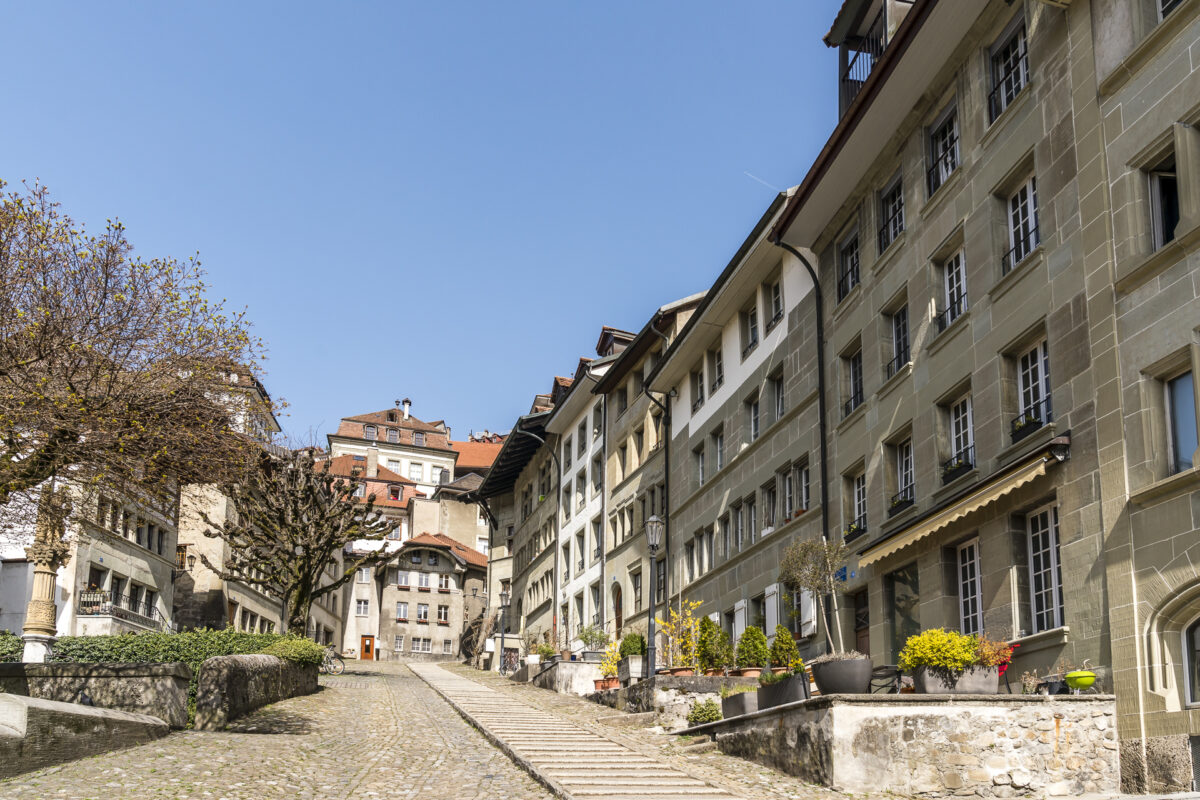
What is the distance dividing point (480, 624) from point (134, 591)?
29.4 metres

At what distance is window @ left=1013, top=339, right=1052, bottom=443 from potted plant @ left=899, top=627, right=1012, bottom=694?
12.7 ft

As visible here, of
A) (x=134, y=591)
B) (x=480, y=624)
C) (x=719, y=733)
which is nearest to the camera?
(x=719, y=733)

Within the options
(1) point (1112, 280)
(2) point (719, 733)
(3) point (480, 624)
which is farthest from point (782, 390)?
(3) point (480, 624)

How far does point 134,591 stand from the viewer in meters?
44.2

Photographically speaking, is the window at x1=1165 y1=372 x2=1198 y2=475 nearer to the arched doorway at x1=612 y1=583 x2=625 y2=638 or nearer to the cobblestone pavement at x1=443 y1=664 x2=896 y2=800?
the cobblestone pavement at x1=443 y1=664 x2=896 y2=800

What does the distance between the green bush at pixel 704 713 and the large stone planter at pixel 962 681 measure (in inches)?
282

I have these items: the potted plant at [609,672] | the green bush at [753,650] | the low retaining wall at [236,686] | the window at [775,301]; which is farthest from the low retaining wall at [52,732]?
the window at [775,301]

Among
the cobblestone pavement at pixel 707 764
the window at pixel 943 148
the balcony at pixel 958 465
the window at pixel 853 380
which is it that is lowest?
the cobblestone pavement at pixel 707 764

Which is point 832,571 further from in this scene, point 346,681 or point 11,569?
point 11,569

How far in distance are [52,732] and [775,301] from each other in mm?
19507

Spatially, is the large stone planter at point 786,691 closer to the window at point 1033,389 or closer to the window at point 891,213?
the window at point 1033,389

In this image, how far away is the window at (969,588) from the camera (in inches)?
742

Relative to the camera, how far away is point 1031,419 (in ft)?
58.0

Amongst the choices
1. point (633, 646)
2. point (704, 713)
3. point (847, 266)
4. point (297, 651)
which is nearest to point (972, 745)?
point (704, 713)
